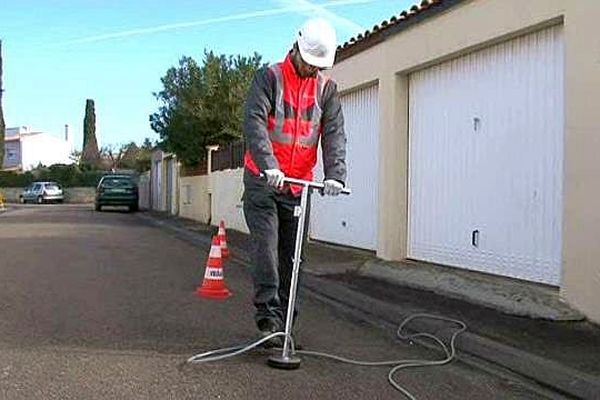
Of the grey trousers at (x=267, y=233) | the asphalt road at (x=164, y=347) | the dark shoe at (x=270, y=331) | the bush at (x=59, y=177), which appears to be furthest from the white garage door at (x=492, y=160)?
the bush at (x=59, y=177)

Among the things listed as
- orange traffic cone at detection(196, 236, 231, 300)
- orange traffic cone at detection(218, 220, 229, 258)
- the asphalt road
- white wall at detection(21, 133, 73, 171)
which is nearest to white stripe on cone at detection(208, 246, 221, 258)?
orange traffic cone at detection(196, 236, 231, 300)

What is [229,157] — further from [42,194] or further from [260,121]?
[42,194]

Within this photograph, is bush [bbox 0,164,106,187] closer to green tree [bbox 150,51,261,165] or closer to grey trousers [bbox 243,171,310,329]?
green tree [bbox 150,51,261,165]

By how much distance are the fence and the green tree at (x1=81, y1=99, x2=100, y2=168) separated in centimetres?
5996

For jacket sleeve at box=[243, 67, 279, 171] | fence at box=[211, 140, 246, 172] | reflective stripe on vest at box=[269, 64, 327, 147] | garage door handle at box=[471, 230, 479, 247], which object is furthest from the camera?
fence at box=[211, 140, 246, 172]

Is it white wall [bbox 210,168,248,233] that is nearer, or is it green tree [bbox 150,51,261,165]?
white wall [bbox 210,168,248,233]

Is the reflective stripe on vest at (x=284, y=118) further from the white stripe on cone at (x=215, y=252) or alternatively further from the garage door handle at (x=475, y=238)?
the garage door handle at (x=475, y=238)

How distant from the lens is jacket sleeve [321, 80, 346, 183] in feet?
20.0

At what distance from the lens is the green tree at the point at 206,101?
2495 cm

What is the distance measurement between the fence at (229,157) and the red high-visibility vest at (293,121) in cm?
1372

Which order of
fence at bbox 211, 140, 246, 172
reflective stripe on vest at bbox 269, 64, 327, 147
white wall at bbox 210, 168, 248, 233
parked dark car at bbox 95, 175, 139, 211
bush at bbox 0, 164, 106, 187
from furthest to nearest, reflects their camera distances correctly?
bush at bbox 0, 164, 106, 187 → parked dark car at bbox 95, 175, 139, 211 → fence at bbox 211, 140, 246, 172 → white wall at bbox 210, 168, 248, 233 → reflective stripe on vest at bbox 269, 64, 327, 147

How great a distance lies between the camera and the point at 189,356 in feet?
19.3

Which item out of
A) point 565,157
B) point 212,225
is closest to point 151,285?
point 565,157

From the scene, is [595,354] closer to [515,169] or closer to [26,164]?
[515,169]
